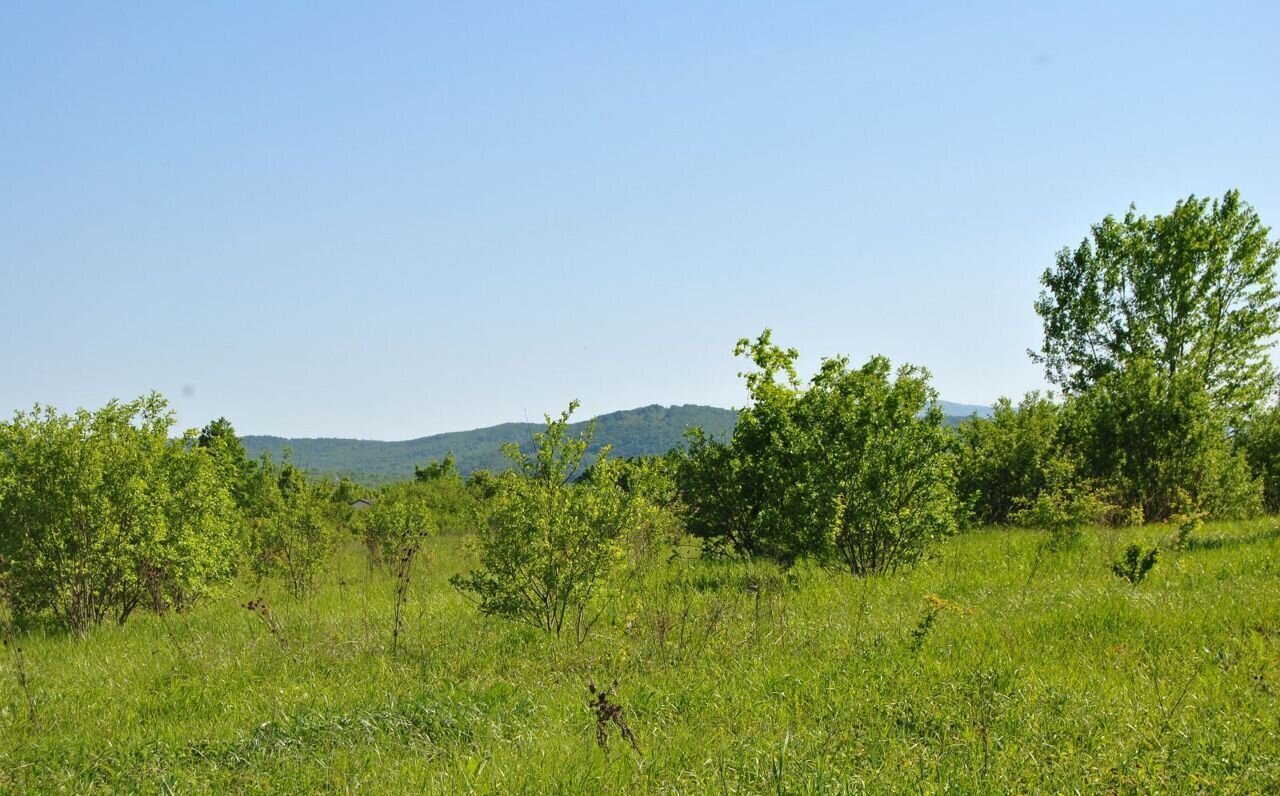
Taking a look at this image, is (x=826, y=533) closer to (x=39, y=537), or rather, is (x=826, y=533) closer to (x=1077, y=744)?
(x=1077, y=744)

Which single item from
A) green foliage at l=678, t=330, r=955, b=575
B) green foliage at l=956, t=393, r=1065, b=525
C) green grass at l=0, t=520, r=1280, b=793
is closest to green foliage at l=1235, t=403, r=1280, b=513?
green foliage at l=956, t=393, r=1065, b=525

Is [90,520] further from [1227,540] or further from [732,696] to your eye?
[1227,540]

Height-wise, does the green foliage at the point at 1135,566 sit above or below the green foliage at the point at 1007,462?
below

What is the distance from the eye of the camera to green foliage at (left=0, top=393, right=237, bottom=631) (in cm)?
1064

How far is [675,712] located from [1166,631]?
407 centimetres

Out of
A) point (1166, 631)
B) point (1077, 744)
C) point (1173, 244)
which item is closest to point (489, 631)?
point (1077, 744)

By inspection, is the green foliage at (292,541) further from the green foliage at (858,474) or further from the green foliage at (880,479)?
the green foliage at (880,479)

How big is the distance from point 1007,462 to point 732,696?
44.3 feet

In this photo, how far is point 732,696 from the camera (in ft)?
19.1

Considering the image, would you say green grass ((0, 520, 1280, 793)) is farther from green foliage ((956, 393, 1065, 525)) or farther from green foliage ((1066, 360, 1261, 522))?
green foliage ((956, 393, 1065, 525))

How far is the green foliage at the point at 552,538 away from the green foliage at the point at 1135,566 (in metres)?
5.06

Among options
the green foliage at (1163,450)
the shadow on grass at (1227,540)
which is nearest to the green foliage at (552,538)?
the shadow on grass at (1227,540)

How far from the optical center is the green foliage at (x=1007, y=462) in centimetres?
1692

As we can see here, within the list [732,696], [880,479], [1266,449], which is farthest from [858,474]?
[1266,449]
